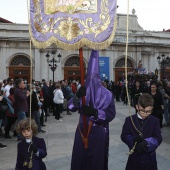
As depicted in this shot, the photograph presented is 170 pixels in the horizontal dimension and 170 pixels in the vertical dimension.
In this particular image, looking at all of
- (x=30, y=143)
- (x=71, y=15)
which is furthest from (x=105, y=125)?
(x=71, y=15)

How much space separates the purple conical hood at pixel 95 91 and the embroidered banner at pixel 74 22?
1.06 ft

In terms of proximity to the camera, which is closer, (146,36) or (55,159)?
(55,159)

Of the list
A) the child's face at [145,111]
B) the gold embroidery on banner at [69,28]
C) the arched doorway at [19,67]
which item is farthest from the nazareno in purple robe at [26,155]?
the arched doorway at [19,67]

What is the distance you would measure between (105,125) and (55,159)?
8.12ft

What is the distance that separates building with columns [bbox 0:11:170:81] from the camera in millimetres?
29672

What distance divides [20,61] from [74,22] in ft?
91.0

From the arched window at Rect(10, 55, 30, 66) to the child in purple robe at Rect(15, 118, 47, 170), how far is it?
27751mm

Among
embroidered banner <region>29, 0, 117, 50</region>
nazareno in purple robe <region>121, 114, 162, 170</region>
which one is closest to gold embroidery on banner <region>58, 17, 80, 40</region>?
embroidered banner <region>29, 0, 117, 50</region>

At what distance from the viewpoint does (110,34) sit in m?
3.74

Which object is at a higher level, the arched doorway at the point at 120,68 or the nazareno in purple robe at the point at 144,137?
the arched doorway at the point at 120,68

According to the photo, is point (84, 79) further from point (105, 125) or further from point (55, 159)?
point (55, 159)

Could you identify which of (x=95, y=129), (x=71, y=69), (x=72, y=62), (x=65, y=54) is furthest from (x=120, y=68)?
(x=95, y=129)

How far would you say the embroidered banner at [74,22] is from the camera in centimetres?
372

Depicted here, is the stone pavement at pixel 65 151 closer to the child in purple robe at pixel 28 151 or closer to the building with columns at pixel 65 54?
the child in purple robe at pixel 28 151
